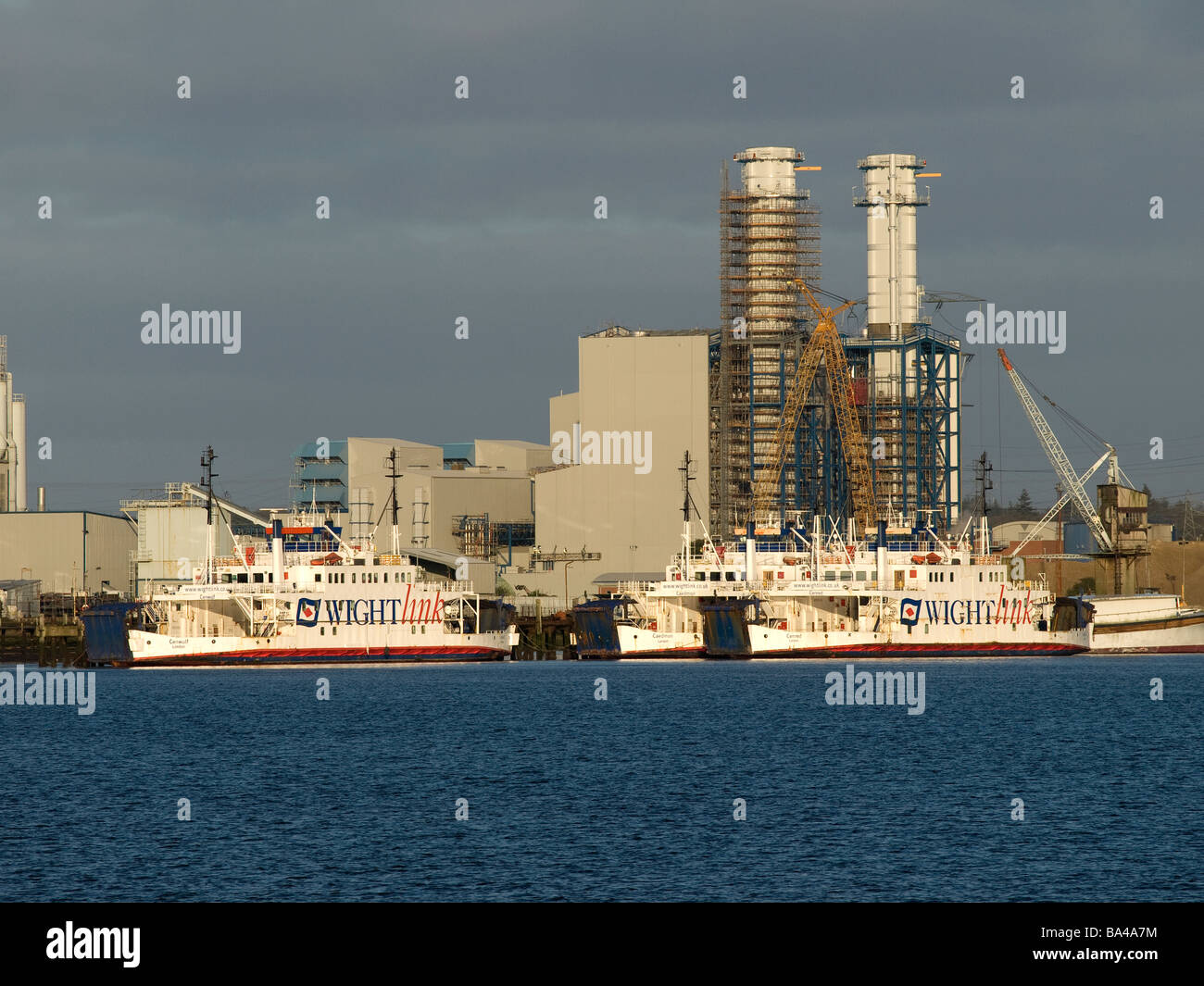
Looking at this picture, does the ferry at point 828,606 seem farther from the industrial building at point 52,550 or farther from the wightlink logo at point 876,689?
the industrial building at point 52,550

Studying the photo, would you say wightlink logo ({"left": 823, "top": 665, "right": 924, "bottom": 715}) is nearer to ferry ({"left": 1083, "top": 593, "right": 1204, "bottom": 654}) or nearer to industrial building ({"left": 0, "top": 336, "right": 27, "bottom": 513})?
ferry ({"left": 1083, "top": 593, "right": 1204, "bottom": 654})

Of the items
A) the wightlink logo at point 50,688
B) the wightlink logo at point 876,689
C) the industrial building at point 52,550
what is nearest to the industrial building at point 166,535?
the industrial building at point 52,550

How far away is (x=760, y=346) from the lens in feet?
574

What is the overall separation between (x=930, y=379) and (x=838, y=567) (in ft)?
160

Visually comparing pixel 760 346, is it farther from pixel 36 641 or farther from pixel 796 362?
pixel 36 641

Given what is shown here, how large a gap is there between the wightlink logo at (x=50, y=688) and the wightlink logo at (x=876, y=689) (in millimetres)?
41286

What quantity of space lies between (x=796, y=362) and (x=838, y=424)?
1013 cm

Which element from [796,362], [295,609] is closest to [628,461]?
[796,362]

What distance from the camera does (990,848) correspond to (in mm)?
45438

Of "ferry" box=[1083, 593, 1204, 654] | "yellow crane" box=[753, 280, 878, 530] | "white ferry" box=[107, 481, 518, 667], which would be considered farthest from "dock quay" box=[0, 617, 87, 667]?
"ferry" box=[1083, 593, 1204, 654]

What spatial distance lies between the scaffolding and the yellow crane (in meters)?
3.33

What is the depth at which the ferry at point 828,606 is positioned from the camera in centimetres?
13488
